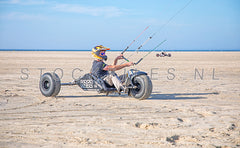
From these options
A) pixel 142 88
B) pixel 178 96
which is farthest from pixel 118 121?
pixel 178 96

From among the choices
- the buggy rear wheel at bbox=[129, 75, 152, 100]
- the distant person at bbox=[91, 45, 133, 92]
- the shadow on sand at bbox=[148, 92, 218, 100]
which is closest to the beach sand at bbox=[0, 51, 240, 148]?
the shadow on sand at bbox=[148, 92, 218, 100]

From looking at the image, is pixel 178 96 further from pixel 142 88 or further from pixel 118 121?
pixel 118 121

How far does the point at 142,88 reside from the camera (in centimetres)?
869

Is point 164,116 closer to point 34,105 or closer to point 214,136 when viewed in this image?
point 214,136

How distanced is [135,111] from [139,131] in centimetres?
176

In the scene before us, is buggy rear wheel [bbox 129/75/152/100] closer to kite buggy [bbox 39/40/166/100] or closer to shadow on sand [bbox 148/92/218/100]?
kite buggy [bbox 39/40/166/100]

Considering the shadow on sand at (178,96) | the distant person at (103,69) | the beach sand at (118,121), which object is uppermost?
the distant person at (103,69)

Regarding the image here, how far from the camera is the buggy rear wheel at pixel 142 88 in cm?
856

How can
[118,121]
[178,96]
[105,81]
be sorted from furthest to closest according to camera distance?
1. [178,96]
2. [105,81]
3. [118,121]

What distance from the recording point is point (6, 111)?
730cm

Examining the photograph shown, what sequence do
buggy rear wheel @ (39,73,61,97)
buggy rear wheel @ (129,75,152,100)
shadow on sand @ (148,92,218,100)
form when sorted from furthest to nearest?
shadow on sand @ (148,92,218,100) → buggy rear wheel @ (39,73,61,97) → buggy rear wheel @ (129,75,152,100)

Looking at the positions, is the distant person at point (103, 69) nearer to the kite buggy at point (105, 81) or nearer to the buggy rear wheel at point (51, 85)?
the kite buggy at point (105, 81)

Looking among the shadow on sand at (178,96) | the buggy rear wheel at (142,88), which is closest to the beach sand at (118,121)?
the shadow on sand at (178,96)

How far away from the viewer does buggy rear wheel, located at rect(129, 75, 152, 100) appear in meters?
8.56
